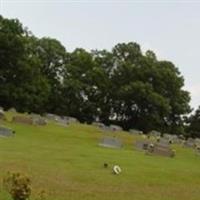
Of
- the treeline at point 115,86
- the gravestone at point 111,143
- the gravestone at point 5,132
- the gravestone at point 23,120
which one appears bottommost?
the gravestone at point 5,132

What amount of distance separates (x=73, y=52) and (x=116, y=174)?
58.3m

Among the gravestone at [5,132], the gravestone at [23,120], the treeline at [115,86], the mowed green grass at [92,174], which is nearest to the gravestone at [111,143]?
the mowed green grass at [92,174]

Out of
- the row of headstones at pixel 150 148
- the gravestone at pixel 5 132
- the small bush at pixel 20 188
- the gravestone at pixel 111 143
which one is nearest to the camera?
the small bush at pixel 20 188

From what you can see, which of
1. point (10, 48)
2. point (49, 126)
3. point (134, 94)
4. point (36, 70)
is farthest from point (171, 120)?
point (49, 126)

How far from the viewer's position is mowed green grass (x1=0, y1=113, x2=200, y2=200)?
15625 millimetres

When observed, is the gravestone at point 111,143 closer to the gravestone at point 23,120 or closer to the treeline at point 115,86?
the gravestone at point 23,120

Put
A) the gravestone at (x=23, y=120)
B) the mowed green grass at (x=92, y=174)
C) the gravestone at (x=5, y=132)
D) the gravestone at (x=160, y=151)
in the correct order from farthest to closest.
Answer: the gravestone at (x=23, y=120), the gravestone at (x=160, y=151), the gravestone at (x=5, y=132), the mowed green grass at (x=92, y=174)

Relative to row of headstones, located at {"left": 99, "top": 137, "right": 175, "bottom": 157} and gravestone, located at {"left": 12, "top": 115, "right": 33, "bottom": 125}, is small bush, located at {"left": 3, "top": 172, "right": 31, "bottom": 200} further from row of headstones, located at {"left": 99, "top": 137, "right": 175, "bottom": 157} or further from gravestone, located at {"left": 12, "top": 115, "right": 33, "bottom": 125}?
gravestone, located at {"left": 12, "top": 115, "right": 33, "bottom": 125}

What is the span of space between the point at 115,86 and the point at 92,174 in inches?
2163

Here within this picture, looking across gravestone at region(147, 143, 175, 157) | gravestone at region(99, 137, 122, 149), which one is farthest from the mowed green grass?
gravestone at region(99, 137, 122, 149)

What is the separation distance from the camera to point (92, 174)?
18406 mm

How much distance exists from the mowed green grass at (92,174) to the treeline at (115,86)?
42514mm

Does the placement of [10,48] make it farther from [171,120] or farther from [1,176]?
[1,176]

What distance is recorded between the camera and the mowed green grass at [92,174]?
15.6 metres
